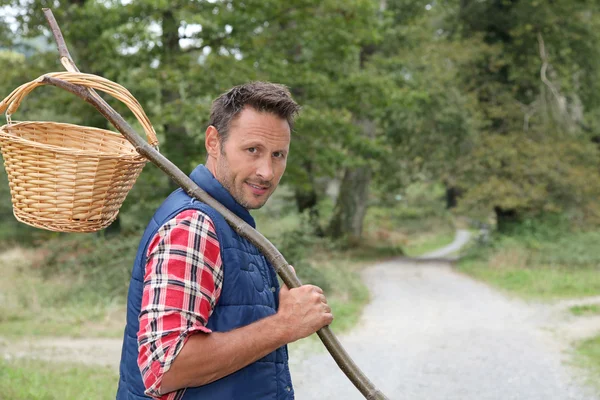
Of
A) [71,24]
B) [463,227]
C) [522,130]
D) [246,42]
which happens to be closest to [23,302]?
[71,24]

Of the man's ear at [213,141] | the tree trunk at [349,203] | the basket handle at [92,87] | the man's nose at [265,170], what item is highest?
the tree trunk at [349,203]

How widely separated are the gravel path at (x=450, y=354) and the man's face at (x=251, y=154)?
17.8 feet

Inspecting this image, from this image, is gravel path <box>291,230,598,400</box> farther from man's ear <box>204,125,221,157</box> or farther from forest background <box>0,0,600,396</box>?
man's ear <box>204,125,221,157</box>

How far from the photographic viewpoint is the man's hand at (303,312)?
2.13 m

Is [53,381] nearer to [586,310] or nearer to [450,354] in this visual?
[450,354]

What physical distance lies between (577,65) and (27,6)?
17.9 m

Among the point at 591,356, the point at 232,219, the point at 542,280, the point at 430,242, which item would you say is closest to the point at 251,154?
the point at 232,219

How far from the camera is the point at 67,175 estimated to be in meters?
2.44

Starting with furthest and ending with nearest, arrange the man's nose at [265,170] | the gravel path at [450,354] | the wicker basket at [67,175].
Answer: the gravel path at [450,354] → the wicker basket at [67,175] → the man's nose at [265,170]

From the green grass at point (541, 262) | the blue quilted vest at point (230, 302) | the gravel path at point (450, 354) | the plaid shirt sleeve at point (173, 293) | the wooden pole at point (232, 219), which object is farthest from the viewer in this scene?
Result: the green grass at point (541, 262)

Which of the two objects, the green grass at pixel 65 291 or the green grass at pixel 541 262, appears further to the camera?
the green grass at pixel 541 262

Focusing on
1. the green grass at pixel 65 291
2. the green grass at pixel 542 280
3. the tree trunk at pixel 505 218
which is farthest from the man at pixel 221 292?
the tree trunk at pixel 505 218

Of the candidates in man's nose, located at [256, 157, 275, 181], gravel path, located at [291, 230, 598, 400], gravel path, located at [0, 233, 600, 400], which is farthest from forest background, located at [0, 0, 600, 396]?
man's nose, located at [256, 157, 275, 181]

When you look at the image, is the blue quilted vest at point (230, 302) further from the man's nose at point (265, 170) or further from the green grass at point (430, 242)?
the green grass at point (430, 242)
